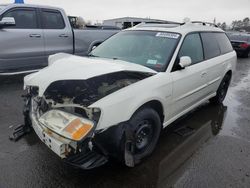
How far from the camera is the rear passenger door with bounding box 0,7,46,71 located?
5.73 m

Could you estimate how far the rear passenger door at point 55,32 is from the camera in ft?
21.1

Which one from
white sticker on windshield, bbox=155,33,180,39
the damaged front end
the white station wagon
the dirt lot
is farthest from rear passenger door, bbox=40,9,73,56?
white sticker on windshield, bbox=155,33,180,39

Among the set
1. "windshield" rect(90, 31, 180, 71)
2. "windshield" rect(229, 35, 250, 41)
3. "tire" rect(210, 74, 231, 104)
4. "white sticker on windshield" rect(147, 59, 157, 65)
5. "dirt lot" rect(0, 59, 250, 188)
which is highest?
"windshield" rect(90, 31, 180, 71)

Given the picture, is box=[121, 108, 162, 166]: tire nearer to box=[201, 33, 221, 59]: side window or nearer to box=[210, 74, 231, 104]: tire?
box=[201, 33, 221, 59]: side window

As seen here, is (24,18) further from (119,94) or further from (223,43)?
(223,43)

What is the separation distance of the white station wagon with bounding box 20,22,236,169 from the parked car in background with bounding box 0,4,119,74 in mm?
2811

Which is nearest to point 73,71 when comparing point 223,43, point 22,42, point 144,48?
point 144,48

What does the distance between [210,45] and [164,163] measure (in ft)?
8.57

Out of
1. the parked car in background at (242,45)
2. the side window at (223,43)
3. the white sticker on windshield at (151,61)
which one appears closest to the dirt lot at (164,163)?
the white sticker on windshield at (151,61)

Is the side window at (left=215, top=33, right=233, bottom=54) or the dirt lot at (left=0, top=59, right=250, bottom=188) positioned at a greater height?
the side window at (left=215, top=33, right=233, bottom=54)

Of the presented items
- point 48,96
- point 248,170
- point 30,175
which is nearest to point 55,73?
point 48,96

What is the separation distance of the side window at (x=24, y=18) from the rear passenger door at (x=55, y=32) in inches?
10.0

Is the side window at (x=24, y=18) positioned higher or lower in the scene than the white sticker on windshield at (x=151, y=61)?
higher

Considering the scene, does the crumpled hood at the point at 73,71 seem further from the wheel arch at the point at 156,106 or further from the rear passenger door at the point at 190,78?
the rear passenger door at the point at 190,78
